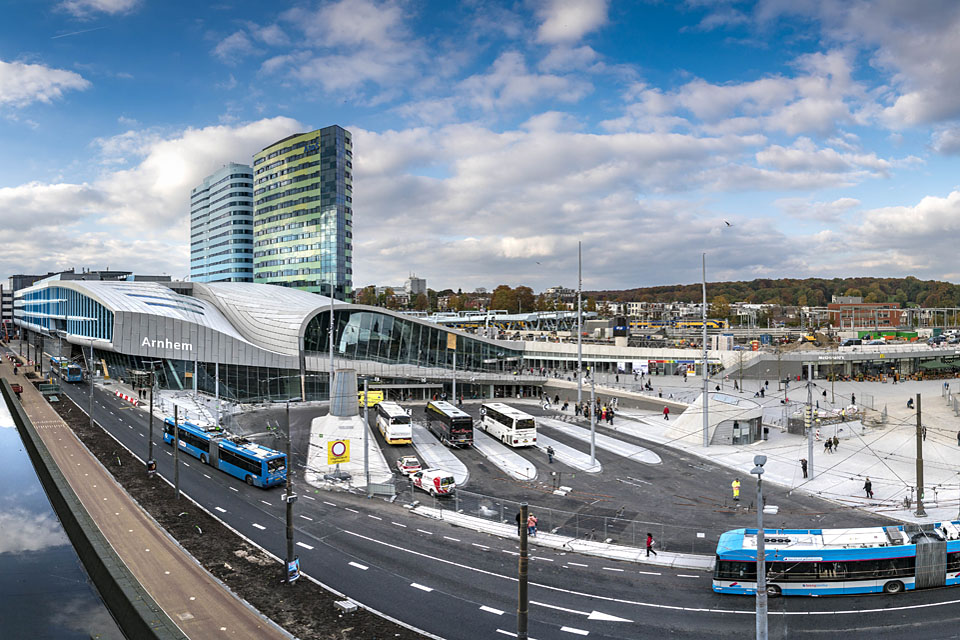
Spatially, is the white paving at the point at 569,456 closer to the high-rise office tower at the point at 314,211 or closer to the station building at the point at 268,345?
the station building at the point at 268,345

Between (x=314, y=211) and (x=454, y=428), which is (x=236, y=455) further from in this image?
(x=314, y=211)

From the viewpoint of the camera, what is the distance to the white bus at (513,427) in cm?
4438

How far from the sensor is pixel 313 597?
66.7ft

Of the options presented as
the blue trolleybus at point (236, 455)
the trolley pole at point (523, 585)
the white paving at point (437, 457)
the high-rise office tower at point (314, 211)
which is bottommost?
the white paving at point (437, 457)

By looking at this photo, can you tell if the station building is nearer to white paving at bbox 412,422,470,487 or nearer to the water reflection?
white paving at bbox 412,422,470,487

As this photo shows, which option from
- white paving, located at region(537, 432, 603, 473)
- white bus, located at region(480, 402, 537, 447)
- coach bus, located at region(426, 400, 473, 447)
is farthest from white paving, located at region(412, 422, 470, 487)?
white paving, located at region(537, 432, 603, 473)

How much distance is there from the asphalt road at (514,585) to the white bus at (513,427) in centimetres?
1140

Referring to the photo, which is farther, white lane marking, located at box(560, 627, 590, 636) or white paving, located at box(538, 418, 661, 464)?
white paving, located at box(538, 418, 661, 464)

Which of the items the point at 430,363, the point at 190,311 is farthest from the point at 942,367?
the point at 190,311

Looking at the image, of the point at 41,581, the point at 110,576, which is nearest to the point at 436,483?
the point at 110,576

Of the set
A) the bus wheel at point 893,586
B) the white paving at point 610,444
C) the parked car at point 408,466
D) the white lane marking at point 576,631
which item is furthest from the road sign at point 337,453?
the bus wheel at point 893,586

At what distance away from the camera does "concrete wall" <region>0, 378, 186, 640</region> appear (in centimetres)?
1850

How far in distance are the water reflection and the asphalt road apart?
20.2ft

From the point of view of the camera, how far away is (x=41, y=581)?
27.5 metres
